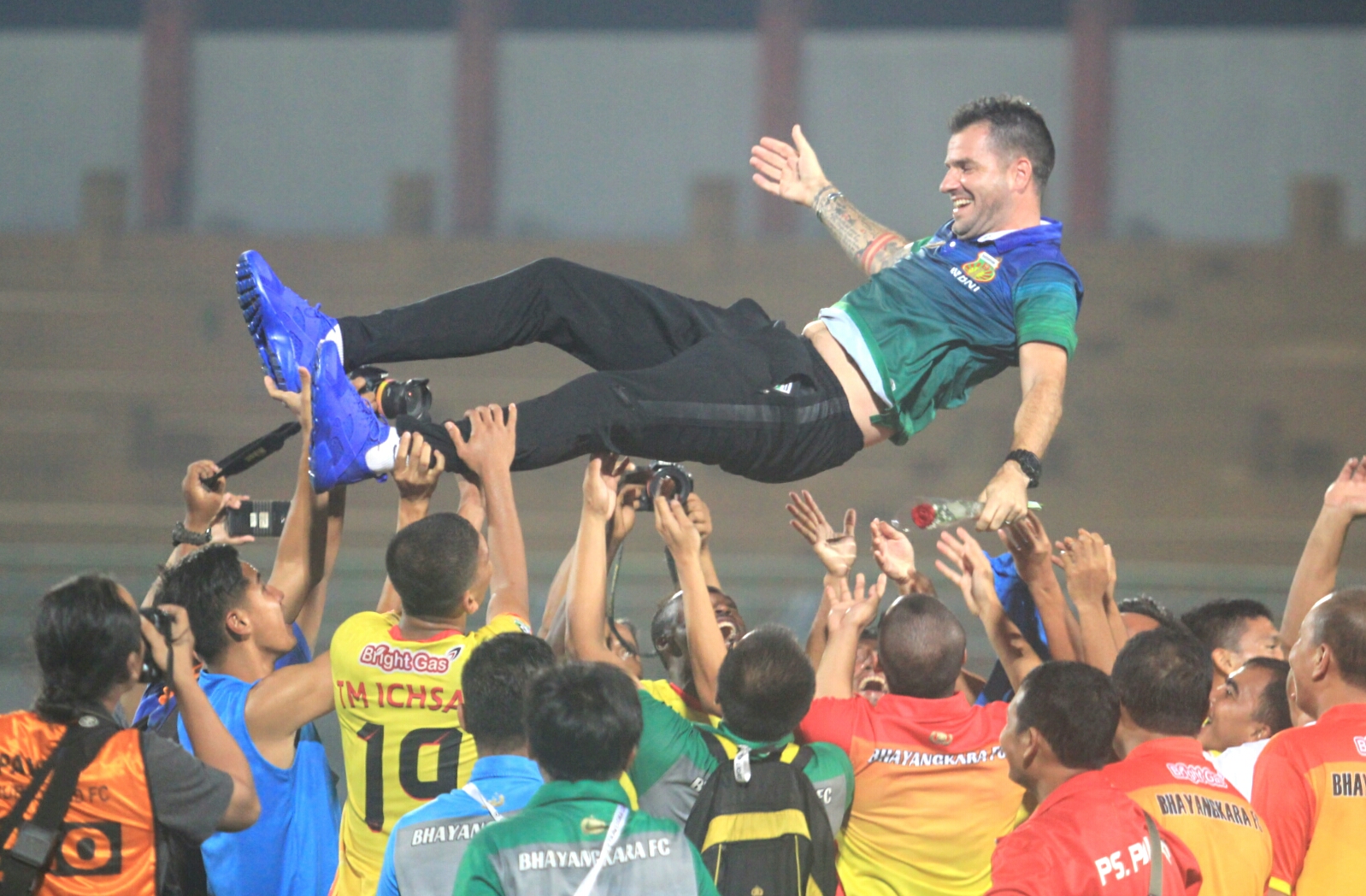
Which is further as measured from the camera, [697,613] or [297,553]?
[297,553]

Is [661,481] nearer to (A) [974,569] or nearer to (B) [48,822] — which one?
(A) [974,569]

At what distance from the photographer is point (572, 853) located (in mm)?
2586

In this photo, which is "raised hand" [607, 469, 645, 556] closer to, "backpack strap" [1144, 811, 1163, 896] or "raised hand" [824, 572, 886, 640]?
"raised hand" [824, 572, 886, 640]

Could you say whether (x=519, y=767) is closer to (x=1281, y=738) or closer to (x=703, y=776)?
(x=703, y=776)

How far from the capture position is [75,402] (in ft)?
70.1

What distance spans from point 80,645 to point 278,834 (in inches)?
36.6

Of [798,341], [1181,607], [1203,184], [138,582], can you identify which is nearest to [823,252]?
[1203,184]

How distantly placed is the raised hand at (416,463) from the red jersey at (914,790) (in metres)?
1.10

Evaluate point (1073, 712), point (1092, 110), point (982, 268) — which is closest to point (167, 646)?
point (1073, 712)

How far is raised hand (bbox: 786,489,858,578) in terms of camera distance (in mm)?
3980

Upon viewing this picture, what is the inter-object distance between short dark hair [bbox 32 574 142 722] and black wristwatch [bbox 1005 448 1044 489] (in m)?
2.04

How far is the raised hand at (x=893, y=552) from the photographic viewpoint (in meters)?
4.02

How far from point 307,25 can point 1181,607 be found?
15.5 metres

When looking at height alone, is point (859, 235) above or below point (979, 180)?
below
